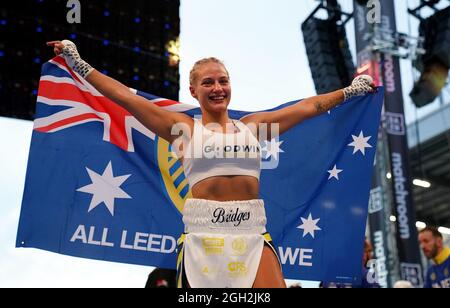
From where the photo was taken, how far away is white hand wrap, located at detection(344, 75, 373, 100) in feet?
14.2

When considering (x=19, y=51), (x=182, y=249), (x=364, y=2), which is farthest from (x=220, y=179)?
(x=364, y=2)

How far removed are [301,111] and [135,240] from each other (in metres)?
1.88

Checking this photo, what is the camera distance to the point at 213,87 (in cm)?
381

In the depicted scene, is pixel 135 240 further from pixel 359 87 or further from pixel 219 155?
pixel 359 87

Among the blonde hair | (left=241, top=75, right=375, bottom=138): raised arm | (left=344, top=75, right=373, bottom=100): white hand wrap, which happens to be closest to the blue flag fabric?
(left=344, top=75, right=373, bottom=100): white hand wrap

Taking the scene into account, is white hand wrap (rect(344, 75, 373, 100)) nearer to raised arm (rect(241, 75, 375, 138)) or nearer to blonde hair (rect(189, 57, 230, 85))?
raised arm (rect(241, 75, 375, 138))

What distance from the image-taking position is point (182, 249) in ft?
11.8

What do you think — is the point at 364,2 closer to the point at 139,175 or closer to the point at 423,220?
the point at 139,175

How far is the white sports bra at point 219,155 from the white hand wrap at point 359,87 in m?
0.96

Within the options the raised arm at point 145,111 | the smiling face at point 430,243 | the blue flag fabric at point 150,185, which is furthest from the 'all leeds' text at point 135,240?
the smiling face at point 430,243

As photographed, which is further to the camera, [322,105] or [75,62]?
[322,105]

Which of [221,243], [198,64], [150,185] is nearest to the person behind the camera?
[221,243]

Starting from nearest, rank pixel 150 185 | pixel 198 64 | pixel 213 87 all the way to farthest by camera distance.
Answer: pixel 213 87 < pixel 198 64 < pixel 150 185

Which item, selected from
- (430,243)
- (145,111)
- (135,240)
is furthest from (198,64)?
(430,243)
